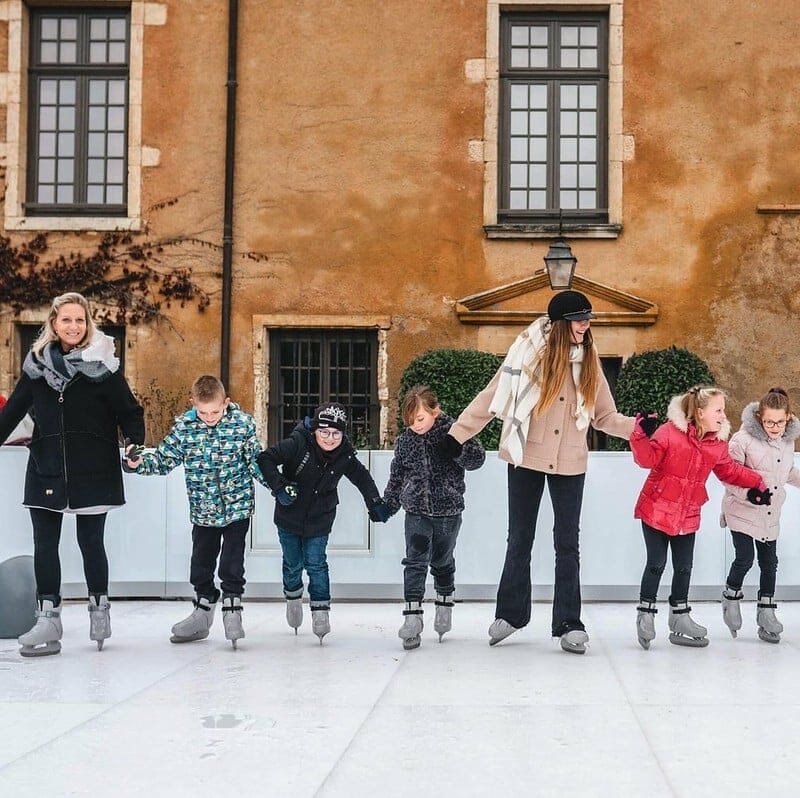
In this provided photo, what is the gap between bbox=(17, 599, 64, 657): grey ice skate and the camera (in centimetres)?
648

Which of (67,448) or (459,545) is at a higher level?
(67,448)

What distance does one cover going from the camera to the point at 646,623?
670 centimetres

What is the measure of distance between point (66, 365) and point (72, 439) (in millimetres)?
378

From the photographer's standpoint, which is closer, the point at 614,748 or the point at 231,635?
the point at 614,748

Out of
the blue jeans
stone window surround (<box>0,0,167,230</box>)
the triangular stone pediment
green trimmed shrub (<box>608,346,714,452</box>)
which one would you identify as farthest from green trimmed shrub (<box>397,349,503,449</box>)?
the blue jeans

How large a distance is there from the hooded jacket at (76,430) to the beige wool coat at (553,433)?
5.71 feet

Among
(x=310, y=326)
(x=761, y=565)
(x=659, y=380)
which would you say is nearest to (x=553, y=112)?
(x=659, y=380)

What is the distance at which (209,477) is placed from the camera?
22.2 ft

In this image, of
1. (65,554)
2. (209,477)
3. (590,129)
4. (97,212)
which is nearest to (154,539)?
(65,554)

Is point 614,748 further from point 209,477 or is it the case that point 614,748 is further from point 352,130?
point 352,130

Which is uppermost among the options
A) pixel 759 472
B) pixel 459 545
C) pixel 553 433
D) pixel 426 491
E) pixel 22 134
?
pixel 22 134

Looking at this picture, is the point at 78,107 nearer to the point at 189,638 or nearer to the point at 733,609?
the point at 189,638

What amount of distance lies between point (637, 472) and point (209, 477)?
3.41 m

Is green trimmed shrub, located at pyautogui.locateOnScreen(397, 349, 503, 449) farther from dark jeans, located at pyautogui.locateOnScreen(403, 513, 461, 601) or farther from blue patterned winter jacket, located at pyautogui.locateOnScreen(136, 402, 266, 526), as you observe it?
blue patterned winter jacket, located at pyautogui.locateOnScreen(136, 402, 266, 526)
